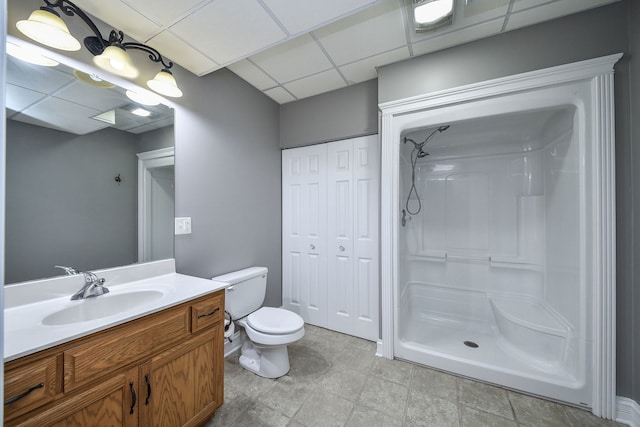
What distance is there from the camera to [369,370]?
1.85m

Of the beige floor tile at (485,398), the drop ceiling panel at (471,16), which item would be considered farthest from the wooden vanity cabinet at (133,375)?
the drop ceiling panel at (471,16)

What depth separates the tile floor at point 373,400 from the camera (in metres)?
1.40

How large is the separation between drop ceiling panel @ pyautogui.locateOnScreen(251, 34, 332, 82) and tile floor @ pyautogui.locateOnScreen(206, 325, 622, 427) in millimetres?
2513

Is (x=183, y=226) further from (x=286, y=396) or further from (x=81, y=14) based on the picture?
(x=286, y=396)

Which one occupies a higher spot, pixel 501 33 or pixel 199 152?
pixel 501 33

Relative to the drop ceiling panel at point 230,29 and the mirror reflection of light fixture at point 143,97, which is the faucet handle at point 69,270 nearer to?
the mirror reflection of light fixture at point 143,97

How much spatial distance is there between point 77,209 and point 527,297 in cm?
365

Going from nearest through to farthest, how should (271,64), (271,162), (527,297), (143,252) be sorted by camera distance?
(143,252), (271,64), (527,297), (271,162)

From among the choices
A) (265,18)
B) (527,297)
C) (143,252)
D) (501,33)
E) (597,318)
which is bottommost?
(527,297)

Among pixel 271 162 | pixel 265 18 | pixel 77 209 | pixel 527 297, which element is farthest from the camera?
pixel 271 162

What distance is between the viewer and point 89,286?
1214 mm

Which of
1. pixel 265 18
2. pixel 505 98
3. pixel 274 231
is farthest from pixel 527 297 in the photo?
pixel 265 18

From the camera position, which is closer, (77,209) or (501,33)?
(77,209)

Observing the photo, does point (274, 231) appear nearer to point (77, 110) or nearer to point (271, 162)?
point (271, 162)
